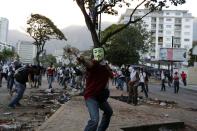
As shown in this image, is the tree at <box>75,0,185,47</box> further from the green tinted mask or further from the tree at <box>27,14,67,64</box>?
the tree at <box>27,14,67,64</box>

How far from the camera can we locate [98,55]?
6840 mm

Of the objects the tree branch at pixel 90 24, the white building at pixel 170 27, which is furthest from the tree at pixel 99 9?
the white building at pixel 170 27

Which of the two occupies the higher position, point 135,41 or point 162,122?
point 135,41

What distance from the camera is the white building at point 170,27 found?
14150 cm

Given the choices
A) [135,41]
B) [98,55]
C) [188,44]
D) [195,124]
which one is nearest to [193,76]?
[135,41]

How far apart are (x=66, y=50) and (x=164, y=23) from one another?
141 meters

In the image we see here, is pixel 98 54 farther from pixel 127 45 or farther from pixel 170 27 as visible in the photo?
pixel 170 27

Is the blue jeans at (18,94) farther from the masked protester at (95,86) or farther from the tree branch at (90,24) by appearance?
the masked protester at (95,86)

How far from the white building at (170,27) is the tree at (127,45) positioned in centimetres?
6957

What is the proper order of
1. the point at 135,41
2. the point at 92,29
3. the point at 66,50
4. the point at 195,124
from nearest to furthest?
the point at 66,50 → the point at 195,124 → the point at 92,29 → the point at 135,41

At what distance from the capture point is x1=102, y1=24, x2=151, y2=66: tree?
6812 cm

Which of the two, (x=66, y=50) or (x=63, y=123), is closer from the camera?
(x=66, y=50)

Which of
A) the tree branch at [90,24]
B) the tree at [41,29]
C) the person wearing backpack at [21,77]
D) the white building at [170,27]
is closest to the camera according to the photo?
the person wearing backpack at [21,77]

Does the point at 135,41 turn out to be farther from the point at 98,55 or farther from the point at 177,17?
the point at 177,17
